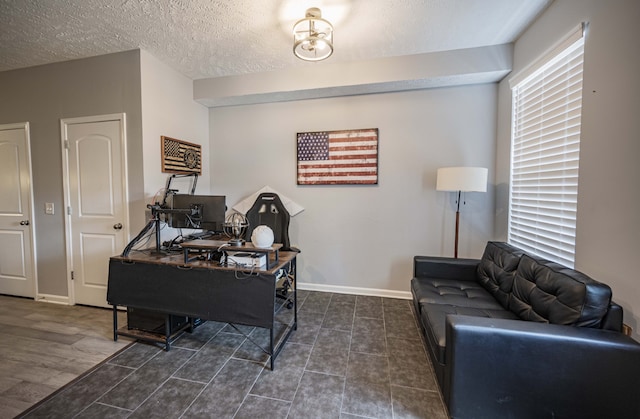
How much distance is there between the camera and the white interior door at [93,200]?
2742 millimetres

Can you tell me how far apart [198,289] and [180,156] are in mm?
1833

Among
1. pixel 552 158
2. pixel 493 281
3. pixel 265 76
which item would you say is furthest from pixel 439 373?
pixel 265 76

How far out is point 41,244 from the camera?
10.00ft

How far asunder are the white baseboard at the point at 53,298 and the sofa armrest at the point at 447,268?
3.99 meters

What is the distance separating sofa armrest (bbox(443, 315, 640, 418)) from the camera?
1.25m

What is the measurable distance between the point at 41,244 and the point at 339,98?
396 centimetres

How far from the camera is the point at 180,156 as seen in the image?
312 cm

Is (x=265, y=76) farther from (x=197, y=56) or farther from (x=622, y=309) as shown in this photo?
(x=622, y=309)

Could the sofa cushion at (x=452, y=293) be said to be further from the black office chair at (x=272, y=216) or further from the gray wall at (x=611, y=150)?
the black office chair at (x=272, y=216)

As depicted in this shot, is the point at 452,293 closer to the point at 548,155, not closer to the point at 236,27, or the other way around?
Answer: the point at 548,155

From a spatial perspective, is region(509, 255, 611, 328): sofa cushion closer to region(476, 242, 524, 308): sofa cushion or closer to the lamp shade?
region(476, 242, 524, 308): sofa cushion

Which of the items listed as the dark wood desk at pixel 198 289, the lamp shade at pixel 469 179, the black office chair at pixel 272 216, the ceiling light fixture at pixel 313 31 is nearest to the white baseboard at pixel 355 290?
the black office chair at pixel 272 216

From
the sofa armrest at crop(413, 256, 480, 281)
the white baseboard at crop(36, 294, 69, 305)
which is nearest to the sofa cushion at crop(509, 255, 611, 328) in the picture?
the sofa armrest at crop(413, 256, 480, 281)

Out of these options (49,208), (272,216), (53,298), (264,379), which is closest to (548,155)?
(272,216)
